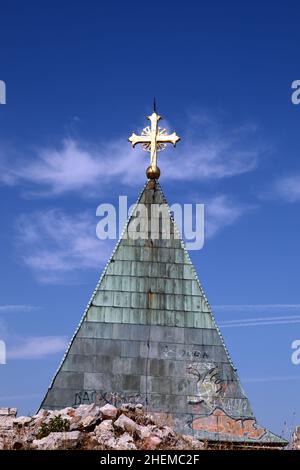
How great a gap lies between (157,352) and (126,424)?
7.49m

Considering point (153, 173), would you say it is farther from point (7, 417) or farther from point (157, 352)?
point (7, 417)

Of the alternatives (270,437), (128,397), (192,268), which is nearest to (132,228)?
→ (192,268)

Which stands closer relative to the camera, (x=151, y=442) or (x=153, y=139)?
(x=151, y=442)

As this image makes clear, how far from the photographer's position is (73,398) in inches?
826

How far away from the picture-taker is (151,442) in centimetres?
1380

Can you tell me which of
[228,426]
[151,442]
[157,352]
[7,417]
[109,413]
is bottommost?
[228,426]

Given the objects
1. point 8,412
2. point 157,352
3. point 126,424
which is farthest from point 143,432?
point 157,352

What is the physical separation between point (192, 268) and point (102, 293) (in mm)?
3381

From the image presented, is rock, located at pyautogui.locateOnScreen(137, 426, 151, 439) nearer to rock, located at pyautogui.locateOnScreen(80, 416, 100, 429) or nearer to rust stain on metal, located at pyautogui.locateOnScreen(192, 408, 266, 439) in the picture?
rock, located at pyautogui.locateOnScreen(80, 416, 100, 429)

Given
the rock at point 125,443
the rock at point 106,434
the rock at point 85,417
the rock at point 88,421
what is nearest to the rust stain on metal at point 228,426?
the rock at point 85,417

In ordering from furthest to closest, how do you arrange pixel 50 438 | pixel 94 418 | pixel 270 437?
1. pixel 270 437
2. pixel 94 418
3. pixel 50 438

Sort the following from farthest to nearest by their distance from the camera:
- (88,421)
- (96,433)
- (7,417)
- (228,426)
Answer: (228,426)
(7,417)
(88,421)
(96,433)
